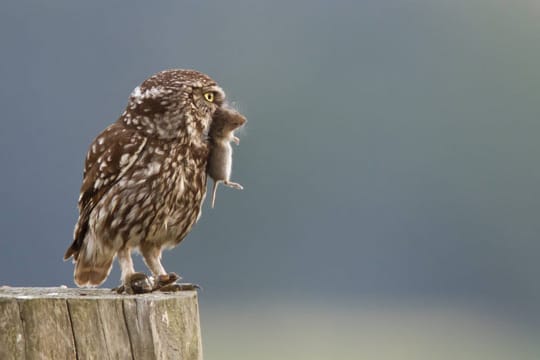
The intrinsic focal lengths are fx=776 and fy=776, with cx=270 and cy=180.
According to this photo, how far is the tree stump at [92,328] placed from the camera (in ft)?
7.90

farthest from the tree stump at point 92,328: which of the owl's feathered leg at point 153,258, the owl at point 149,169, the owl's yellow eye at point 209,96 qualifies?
the owl's yellow eye at point 209,96

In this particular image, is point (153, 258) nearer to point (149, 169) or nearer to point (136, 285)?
point (149, 169)

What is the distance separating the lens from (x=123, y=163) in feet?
11.2

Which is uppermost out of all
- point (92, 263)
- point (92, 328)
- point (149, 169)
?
point (149, 169)

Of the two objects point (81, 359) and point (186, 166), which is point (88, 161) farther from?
point (81, 359)

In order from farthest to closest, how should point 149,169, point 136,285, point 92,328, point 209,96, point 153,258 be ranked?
point 153,258, point 209,96, point 149,169, point 136,285, point 92,328

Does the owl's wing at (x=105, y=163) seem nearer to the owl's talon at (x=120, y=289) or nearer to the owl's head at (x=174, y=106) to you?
the owl's head at (x=174, y=106)

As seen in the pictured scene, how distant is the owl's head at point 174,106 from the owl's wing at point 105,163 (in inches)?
2.8

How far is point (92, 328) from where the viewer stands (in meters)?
2.46

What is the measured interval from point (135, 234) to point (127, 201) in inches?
6.7

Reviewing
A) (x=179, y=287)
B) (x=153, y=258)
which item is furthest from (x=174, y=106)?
(x=179, y=287)

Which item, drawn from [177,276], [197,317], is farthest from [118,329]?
[177,276]

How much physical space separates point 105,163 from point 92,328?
3.76 feet

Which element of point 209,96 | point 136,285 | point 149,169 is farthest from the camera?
point 209,96
